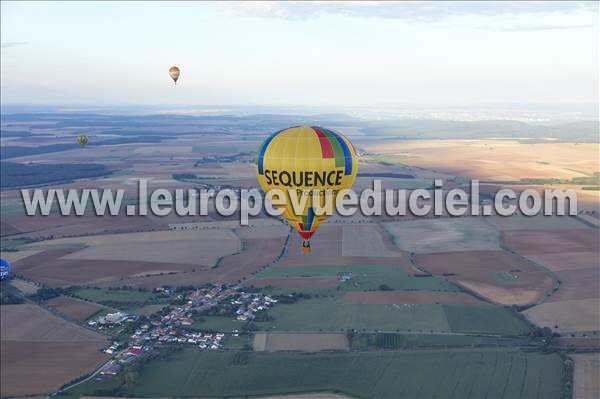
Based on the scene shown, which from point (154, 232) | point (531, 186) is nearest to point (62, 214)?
point (154, 232)

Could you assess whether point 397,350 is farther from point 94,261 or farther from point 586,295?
point 94,261

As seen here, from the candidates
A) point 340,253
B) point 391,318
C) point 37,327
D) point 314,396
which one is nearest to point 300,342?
point 314,396

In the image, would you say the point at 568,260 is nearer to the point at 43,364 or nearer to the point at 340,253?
the point at 340,253

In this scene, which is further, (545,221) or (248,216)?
(248,216)

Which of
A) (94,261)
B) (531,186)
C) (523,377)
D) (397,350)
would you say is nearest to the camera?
(523,377)

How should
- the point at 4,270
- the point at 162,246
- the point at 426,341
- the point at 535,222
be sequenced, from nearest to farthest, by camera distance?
the point at 426,341
the point at 4,270
the point at 162,246
the point at 535,222

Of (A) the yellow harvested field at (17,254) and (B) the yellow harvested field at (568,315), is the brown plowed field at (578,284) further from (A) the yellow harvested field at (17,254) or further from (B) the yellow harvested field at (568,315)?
(A) the yellow harvested field at (17,254)

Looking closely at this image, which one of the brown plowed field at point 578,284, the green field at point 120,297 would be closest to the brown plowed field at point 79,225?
the green field at point 120,297

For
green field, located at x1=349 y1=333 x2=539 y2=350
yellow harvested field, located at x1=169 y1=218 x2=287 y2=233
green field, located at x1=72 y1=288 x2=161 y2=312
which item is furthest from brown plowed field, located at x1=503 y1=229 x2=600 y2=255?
green field, located at x1=72 y1=288 x2=161 y2=312
